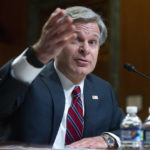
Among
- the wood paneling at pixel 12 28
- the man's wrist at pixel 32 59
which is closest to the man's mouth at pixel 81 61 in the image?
the man's wrist at pixel 32 59

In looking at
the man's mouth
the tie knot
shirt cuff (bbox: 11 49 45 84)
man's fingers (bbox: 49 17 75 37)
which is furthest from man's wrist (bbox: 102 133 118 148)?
man's fingers (bbox: 49 17 75 37)

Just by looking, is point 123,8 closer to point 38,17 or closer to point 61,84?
point 38,17

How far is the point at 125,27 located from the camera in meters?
3.87

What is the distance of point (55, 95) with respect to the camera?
6.01 feet

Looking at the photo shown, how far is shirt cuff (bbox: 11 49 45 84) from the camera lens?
146 cm

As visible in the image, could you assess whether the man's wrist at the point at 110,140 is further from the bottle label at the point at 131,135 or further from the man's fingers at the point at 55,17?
the man's fingers at the point at 55,17

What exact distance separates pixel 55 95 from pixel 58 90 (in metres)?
0.04

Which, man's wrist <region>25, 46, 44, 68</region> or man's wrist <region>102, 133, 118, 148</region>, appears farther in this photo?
man's wrist <region>102, 133, 118, 148</region>

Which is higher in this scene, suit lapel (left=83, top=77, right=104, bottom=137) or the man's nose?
the man's nose

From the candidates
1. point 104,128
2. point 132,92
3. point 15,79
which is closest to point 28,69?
point 15,79

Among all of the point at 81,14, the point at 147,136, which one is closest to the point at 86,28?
the point at 81,14

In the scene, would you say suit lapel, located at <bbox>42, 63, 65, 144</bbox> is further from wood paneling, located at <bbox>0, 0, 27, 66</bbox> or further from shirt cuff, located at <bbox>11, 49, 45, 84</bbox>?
wood paneling, located at <bbox>0, 0, 27, 66</bbox>

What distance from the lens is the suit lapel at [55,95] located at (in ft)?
5.84

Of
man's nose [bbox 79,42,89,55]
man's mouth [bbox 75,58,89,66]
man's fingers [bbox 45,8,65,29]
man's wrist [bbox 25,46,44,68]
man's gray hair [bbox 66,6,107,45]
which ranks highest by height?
man's fingers [bbox 45,8,65,29]
